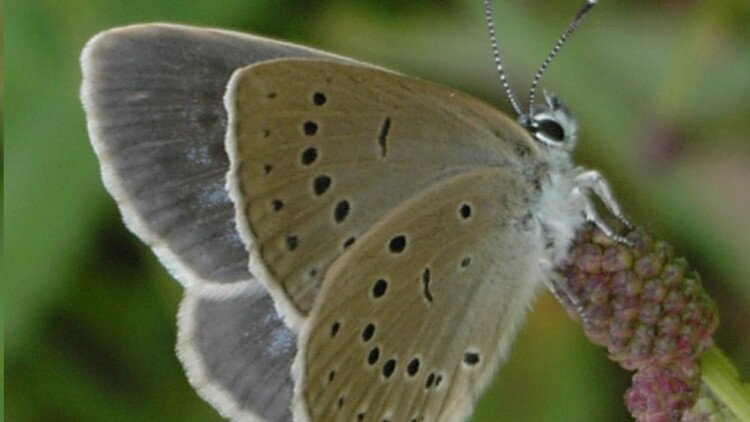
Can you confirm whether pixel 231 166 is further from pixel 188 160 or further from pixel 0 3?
pixel 0 3

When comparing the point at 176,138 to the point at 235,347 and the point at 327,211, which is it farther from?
the point at 235,347

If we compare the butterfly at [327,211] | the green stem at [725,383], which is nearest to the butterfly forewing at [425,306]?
the butterfly at [327,211]

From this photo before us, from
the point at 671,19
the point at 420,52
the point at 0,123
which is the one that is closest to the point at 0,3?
the point at 0,123

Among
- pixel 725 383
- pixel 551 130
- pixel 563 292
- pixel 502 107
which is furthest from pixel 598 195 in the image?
pixel 502 107

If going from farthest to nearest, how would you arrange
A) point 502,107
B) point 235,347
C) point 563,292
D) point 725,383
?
point 502,107 < point 235,347 < point 563,292 < point 725,383

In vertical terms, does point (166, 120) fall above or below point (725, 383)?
above

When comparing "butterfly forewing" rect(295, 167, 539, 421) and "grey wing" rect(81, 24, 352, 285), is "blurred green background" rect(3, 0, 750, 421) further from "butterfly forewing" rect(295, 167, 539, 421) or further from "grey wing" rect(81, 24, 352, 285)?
"grey wing" rect(81, 24, 352, 285)
